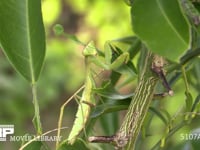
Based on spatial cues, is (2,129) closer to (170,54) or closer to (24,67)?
(24,67)

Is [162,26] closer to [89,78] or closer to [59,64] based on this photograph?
[89,78]

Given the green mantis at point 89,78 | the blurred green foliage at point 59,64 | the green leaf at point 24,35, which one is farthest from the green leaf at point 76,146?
the blurred green foliage at point 59,64

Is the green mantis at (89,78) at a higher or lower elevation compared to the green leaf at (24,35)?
lower

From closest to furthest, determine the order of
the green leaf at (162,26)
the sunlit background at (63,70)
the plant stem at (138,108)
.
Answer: the green leaf at (162,26), the plant stem at (138,108), the sunlit background at (63,70)

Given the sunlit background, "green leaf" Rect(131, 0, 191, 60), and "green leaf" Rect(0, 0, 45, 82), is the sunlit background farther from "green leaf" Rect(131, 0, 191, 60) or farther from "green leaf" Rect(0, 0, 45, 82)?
"green leaf" Rect(131, 0, 191, 60)

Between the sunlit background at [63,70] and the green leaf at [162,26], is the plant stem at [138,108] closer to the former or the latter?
the green leaf at [162,26]

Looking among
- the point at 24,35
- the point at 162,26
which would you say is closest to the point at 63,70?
the point at 24,35
